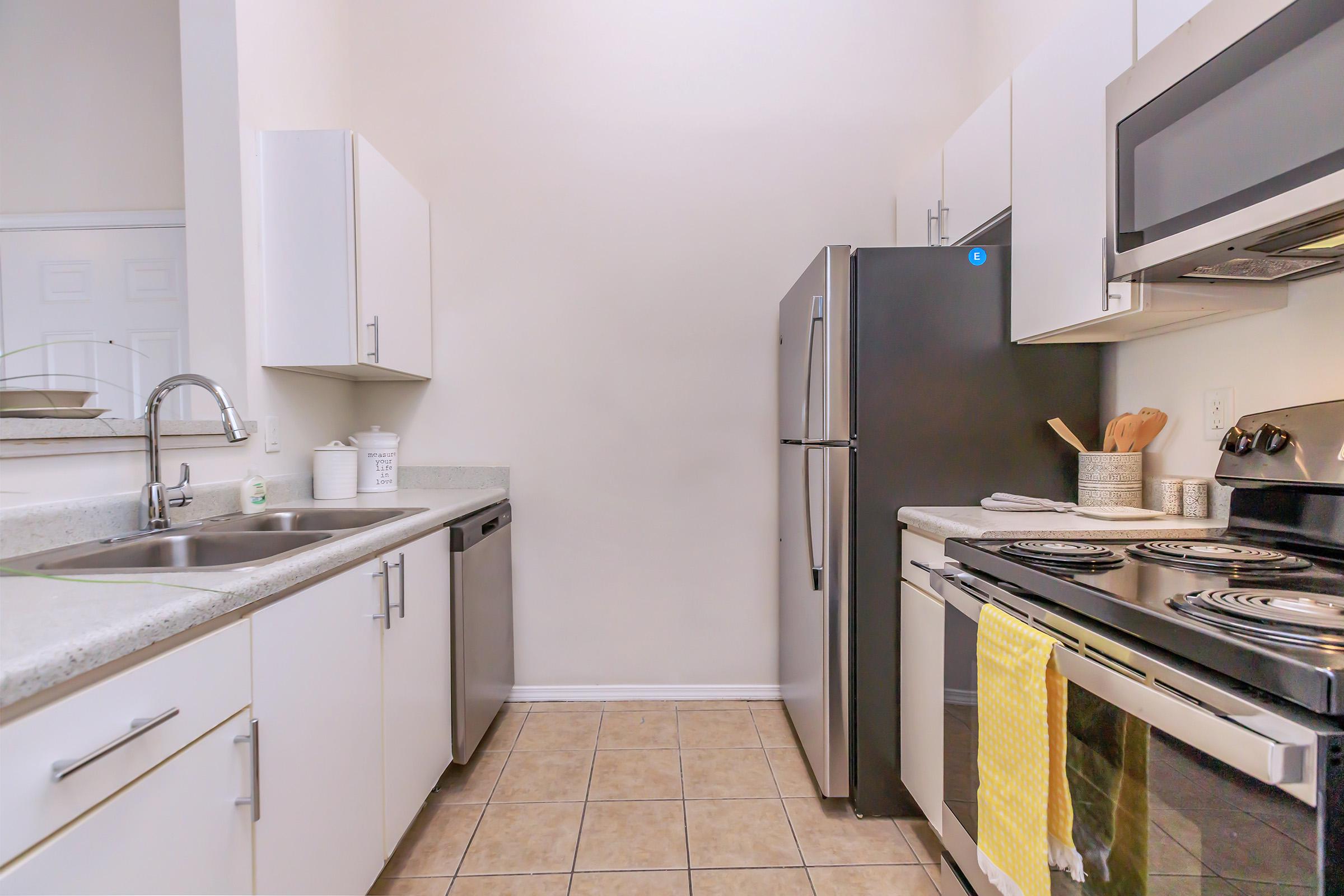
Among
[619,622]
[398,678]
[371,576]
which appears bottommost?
[619,622]

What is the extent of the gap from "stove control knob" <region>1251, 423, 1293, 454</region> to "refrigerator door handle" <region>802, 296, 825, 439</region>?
3.29 ft

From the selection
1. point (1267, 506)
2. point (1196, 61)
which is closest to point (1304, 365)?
point (1267, 506)

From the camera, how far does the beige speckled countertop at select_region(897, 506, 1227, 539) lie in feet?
4.35

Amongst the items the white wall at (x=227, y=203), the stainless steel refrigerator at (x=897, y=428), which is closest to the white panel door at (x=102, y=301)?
the white wall at (x=227, y=203)

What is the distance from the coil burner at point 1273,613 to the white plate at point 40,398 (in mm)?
2005

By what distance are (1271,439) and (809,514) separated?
1.07 m

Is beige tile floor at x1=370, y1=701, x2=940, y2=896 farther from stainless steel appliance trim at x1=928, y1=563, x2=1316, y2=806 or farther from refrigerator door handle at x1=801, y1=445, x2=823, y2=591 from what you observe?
stainless steel appliance trim at x1=928, y1=563, x2=1316, y2=806

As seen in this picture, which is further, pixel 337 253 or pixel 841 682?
pixel 337 253

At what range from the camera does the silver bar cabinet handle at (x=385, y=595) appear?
1.41m

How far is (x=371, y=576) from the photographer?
A: 54.1 inches

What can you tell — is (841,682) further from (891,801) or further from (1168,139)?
(1168,139)

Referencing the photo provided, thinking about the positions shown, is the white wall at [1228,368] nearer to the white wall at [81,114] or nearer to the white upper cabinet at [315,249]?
the white upper cabinet at [315,249]

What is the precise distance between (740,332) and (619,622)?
1350 mm

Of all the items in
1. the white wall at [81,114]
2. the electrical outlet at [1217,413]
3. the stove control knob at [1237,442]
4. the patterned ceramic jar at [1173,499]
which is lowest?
the patterned ceramic jar at [1173,499]
